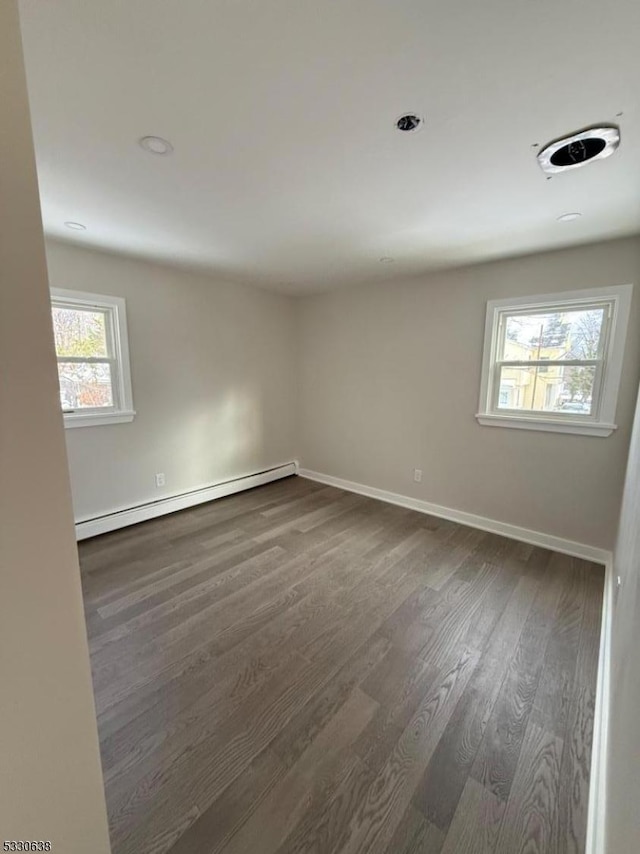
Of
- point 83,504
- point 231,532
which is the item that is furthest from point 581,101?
point 83,504

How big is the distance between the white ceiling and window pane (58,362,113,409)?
1.15 meters

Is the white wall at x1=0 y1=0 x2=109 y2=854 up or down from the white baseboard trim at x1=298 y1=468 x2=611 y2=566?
up

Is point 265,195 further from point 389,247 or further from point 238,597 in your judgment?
point 238,597

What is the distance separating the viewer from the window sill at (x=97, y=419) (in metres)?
2.87

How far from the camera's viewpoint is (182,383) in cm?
355

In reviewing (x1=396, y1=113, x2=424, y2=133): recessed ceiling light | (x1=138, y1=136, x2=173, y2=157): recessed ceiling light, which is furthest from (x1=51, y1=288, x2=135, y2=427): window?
(x1=396, y1=113, x2=424, y2=133): recessed ceiling light

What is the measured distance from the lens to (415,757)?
1.33 metres

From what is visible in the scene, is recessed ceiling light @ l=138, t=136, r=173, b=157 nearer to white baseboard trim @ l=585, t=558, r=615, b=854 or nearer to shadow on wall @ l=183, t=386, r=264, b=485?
shadow on wall @ l=183, t=386, r=264, b=485

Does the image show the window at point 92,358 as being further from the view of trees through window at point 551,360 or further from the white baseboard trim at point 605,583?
the view of trees through window at point 551,360

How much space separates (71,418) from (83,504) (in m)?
0.77

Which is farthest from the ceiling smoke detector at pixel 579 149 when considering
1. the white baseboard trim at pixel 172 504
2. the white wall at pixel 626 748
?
the white baseboard trim at pixel 172 504

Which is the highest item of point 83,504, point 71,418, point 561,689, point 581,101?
point 581,101

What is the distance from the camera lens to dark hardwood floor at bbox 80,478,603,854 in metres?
1.14

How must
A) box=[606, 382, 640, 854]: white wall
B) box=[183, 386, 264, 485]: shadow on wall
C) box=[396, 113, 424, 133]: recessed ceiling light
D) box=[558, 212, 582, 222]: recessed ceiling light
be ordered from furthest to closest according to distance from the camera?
1. box=[183, 386, 264, 485]: shadow on wall
2. box=[558, 212, 582, 222]: recessed ceiling light
3. box=[396, 113, 424, 133]: recessed ceiling light
4. box=[606, 382, 640, 854]: white wall
